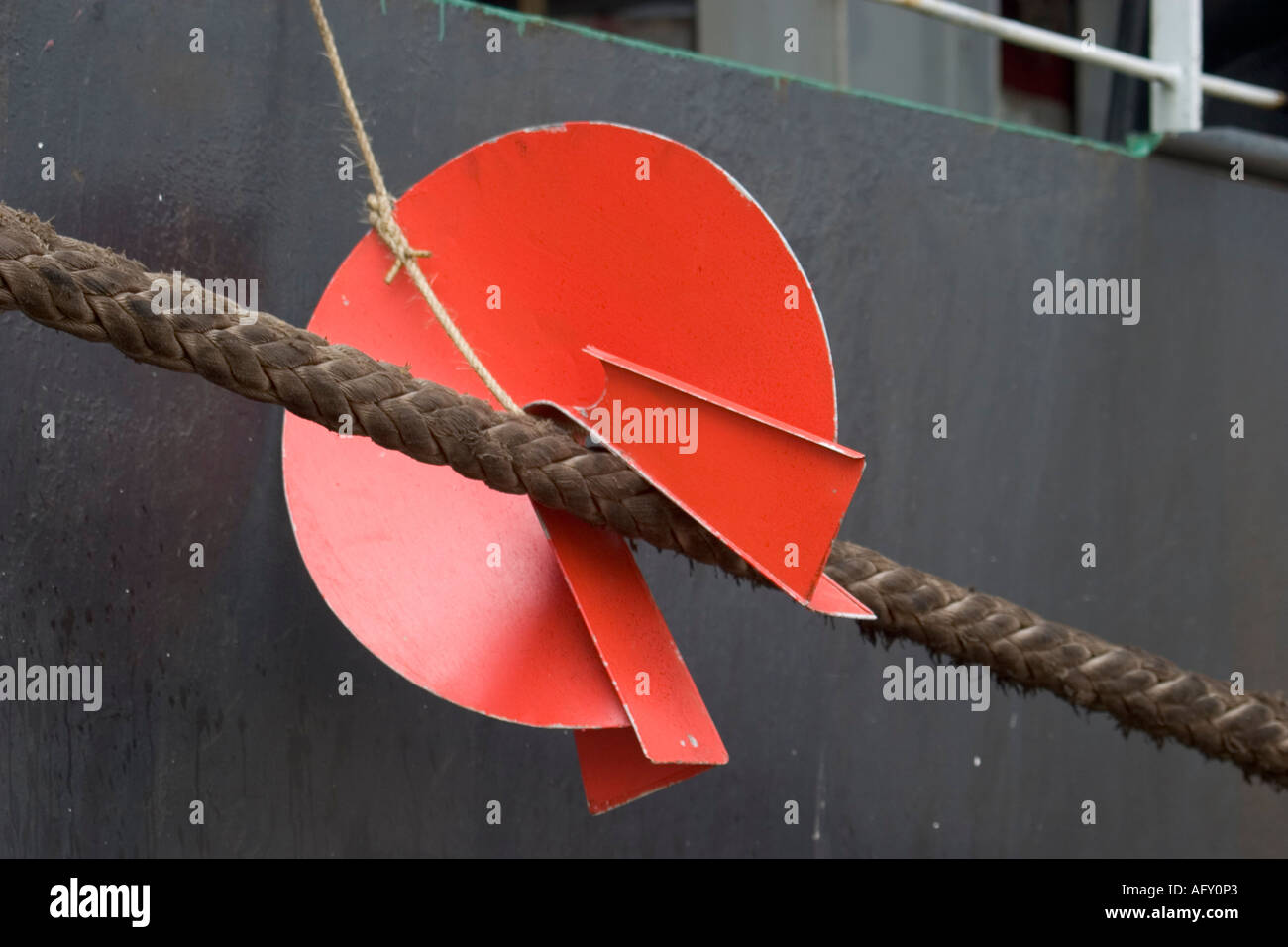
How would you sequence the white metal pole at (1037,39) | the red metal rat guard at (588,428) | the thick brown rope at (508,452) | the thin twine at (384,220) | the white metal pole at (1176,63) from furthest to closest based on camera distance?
1. the white metal pole at (1176,63)
2. the white metal pole at (1037,39)
3. the thin twine at (384,220)
4. the red metal rat guard at (588,428)
5. the thick brown rope at (508,452)

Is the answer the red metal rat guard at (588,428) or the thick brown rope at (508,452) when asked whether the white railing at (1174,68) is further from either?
the red metal rat guard at (588,428)

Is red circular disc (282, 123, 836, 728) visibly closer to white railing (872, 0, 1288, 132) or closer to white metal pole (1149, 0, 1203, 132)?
white railing (872, 0, 1288, 132)

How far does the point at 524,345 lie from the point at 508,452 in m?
0.25

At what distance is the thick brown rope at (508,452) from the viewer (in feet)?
4.46

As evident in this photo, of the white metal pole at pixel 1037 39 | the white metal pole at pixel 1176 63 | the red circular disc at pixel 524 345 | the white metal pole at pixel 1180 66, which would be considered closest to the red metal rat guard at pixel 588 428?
the red circular disc at pixel 524 345

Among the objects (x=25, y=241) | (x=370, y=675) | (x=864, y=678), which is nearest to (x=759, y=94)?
(x=864, y=678)

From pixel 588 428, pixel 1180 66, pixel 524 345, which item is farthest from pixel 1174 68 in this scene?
pixel 588 428

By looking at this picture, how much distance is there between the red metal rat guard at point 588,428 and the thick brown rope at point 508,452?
0.06 m

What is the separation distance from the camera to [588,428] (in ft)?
5.11

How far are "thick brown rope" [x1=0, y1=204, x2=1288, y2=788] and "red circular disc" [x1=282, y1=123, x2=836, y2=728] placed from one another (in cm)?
16

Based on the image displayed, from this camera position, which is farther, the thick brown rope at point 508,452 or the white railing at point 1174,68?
the white railing at point 1174,68

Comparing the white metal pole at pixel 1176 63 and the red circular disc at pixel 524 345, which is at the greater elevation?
the white metal pole at pixel 1176 63

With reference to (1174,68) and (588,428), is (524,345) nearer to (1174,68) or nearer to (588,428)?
(588,428)

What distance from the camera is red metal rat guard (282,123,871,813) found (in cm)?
152
